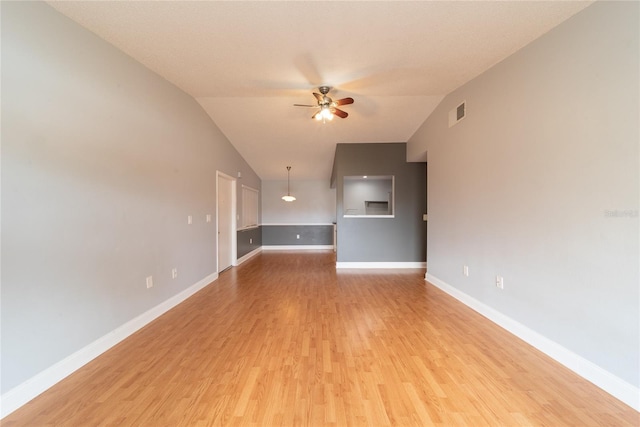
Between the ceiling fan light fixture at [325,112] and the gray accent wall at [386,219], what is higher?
the ceiling fan light fixture at [325,112]

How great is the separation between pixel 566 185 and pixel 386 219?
3720mm

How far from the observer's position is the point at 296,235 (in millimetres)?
9234

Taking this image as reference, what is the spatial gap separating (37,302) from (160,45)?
2319mm

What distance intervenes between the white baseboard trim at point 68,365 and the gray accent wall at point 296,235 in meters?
5.91

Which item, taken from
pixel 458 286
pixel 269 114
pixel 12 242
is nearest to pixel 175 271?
pixel 12 242

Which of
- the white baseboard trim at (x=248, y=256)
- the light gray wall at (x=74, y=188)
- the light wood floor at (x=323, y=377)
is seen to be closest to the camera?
the light wood floor at (x=323, y=377)

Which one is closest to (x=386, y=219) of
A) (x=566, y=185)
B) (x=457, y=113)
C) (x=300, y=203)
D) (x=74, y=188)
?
(x=457, y=113)

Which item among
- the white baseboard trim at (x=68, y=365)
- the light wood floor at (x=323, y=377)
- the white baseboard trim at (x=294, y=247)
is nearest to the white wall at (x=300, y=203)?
the white baseboard trim at (x=294, y=247)

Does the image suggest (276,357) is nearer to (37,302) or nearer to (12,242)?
(37,302)

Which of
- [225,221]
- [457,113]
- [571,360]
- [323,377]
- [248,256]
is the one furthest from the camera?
[248,256]

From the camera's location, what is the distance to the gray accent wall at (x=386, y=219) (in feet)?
18.9

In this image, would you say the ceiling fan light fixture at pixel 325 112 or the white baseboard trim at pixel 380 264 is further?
the white baseboard trim at pixel 380 264

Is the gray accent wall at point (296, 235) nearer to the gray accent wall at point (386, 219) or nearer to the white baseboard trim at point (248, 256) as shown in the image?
the white baseboard trim at point (248, 256)

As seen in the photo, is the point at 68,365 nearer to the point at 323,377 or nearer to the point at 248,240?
the point at 323,377
